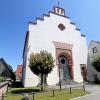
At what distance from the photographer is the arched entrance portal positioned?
105 ft

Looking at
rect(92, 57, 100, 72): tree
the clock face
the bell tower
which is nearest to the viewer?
rect(92, 57, 100, 72): tree

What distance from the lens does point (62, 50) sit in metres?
32.6

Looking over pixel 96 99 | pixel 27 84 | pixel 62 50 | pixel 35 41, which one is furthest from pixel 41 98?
pixel 62 50

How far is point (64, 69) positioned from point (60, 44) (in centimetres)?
503

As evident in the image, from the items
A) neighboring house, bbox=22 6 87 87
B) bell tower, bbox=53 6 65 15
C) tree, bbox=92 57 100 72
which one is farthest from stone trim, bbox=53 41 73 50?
bell tower, bbox=53 6 65 15

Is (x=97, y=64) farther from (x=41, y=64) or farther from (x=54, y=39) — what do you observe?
(x=41, y=64)

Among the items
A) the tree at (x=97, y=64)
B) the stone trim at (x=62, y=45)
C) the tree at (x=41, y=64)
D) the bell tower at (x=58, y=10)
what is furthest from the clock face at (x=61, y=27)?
the tree at (x=41, y=64)

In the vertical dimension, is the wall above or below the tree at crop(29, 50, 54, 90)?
above

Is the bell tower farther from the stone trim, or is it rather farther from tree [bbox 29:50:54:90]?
tree [bbox 29:50:54:90]

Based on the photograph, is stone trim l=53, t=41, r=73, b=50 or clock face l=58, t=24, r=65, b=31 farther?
clock face l=58, t=24, r=65, b=31

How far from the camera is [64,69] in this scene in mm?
32812

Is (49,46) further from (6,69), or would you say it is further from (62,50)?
(6,69)

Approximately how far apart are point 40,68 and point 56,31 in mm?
13488

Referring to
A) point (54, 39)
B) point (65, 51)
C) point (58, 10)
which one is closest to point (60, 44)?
point (54, 39)
